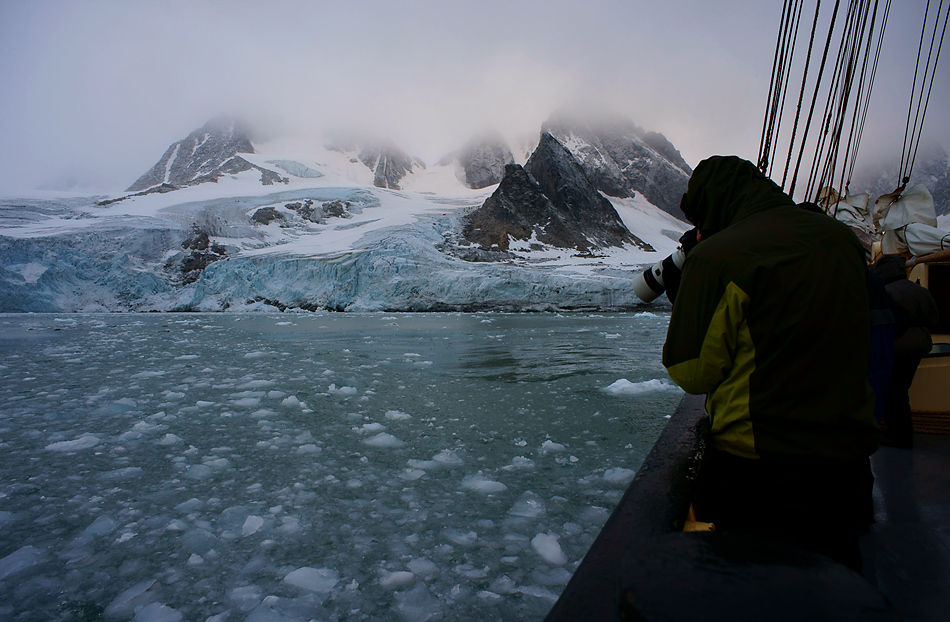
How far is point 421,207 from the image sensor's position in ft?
141

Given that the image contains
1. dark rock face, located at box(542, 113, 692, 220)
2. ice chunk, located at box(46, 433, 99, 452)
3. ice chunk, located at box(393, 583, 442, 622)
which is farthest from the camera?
dark rock face, located at box(542, 113, 692, 220)

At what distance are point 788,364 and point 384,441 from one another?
2.52 m

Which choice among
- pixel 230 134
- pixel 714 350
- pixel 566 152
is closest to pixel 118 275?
pixel 714 350

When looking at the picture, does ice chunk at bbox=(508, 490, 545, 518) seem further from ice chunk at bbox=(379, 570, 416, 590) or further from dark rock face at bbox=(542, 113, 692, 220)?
dark rock face at bbox=(542, 113, 692, 220)

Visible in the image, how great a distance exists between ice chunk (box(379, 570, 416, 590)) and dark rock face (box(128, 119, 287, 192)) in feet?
245

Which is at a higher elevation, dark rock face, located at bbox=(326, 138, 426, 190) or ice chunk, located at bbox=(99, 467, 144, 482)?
dark rock face, located at bbox=(326, 138, 426, 190)

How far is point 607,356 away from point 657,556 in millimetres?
7043

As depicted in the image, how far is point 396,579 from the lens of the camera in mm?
1628

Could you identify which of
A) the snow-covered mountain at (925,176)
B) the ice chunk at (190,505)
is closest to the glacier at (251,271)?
the ice chunk at (190,505)

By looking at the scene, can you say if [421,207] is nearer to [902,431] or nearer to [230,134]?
[902,431]

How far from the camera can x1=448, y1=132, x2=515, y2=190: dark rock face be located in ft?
233

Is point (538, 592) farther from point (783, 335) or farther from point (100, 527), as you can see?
point (100, 527)

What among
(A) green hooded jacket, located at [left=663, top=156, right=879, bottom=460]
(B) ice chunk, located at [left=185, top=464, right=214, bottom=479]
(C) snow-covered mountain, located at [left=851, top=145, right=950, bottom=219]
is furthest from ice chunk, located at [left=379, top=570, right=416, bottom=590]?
(C) snow-covered mountain, located at [left=851, top=145, right=950, bottom=219]

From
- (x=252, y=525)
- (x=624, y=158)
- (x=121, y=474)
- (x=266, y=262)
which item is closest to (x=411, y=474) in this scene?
(x=252, y=525)
